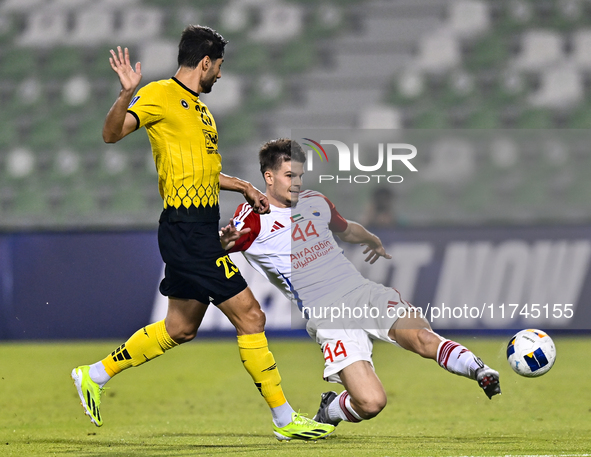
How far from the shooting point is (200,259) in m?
4.39

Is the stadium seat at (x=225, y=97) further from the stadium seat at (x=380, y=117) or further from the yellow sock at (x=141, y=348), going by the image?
the yellow sock at (x=141, y=348)

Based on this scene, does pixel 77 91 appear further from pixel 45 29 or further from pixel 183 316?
pixel 183 316

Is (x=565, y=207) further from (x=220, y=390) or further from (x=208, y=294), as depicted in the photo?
(x=208, y=294)

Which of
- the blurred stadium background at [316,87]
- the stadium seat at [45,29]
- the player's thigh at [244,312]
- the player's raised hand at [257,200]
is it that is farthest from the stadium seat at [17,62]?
the player's thigh at [244,312]

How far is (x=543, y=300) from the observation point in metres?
9.51

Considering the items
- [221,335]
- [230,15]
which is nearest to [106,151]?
[230,15]

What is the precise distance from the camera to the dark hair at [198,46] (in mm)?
4465

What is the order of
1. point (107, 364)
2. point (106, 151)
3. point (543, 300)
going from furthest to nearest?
point (106, 151) < point (543, 300) < point (107, 364)

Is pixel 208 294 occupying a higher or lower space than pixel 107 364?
higher

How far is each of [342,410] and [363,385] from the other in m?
0.40

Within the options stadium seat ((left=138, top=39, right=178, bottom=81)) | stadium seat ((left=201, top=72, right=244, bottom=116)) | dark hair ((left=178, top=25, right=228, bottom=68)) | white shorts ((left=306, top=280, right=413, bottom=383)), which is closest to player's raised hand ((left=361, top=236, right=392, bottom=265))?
white shorts ((left=306, top=280, right=413, bottom=383))

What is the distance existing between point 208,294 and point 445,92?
10.5m

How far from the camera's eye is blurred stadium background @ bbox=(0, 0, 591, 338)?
12.8m

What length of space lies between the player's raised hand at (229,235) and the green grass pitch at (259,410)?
1.13 meters
